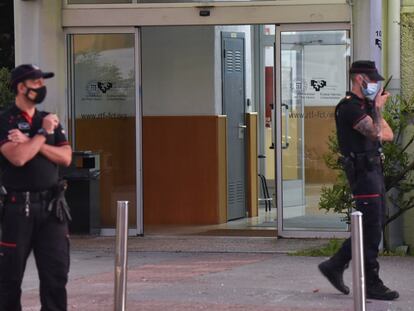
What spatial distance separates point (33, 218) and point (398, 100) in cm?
582

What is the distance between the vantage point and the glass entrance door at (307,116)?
12266 mm

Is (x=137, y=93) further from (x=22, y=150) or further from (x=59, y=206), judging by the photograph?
(x=22, y=150)

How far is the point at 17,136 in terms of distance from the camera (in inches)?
239

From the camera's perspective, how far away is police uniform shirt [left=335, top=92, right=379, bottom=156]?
7832 mm

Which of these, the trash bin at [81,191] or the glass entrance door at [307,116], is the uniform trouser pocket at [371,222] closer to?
the glass entrance door at [307,116]

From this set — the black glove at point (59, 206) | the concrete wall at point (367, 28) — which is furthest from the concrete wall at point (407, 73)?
the black glove at point (59, 206)

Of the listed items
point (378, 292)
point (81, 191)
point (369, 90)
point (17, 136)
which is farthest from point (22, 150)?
point (81, 191)

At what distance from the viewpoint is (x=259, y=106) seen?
1641cm

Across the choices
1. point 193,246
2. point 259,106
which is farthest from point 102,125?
point 259,106

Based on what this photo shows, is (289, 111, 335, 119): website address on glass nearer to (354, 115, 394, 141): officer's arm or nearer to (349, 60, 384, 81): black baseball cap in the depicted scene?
(349, 60, 384, 81): black baseball cap

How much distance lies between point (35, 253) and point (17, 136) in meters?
0.81

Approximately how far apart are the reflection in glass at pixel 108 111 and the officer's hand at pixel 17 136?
6.68 m

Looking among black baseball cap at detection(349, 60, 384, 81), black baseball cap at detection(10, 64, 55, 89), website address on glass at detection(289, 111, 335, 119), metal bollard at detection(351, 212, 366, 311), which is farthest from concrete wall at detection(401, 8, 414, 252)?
black baseball cap at detection(10, 64, 55, 89)

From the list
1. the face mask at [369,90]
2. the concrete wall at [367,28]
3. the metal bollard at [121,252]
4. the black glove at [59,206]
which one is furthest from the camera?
the concrete wall at [367,28]
